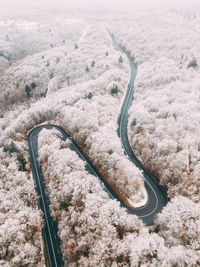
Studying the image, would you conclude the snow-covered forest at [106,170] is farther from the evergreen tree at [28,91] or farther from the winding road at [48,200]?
the winding road at [48,200]

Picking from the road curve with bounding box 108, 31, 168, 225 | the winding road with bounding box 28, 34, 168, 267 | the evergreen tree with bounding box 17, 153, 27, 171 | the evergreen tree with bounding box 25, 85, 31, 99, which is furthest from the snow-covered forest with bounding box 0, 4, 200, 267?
the road curve with bounding box 108, 31, 168, 225

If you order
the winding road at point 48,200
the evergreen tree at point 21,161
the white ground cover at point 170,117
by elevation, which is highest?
the white ground cover at point 170,117

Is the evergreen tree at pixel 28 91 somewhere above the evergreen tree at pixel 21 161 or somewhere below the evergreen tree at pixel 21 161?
above

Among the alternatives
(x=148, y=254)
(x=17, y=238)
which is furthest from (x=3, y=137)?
(x=148, y=254)

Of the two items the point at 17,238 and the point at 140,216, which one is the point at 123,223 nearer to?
the point at 140,216

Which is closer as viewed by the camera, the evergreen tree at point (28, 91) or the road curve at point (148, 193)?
the road curve at point (148, 193)

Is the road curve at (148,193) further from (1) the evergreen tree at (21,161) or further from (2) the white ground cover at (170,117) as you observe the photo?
(1) the evergreen tree at (21,161)

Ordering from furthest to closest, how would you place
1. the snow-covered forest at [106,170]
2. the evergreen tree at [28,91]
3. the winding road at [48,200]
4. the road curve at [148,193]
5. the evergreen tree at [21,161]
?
the evergreen tree at [28,91]
the evergreen tree at [21,161]
the road curve at [148,193]
the winding road at [48,200]
the snow-covered forest at [106,170]

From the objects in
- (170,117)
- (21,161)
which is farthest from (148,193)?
(21,161)

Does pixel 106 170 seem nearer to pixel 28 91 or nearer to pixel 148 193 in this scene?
pixel 148 193

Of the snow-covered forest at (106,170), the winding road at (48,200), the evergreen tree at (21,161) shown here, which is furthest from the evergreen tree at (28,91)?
the evergreen tree at (21,161)

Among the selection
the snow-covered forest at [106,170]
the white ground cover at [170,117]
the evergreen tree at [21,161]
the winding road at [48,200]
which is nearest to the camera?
the snow-covered forest at [106,170]
